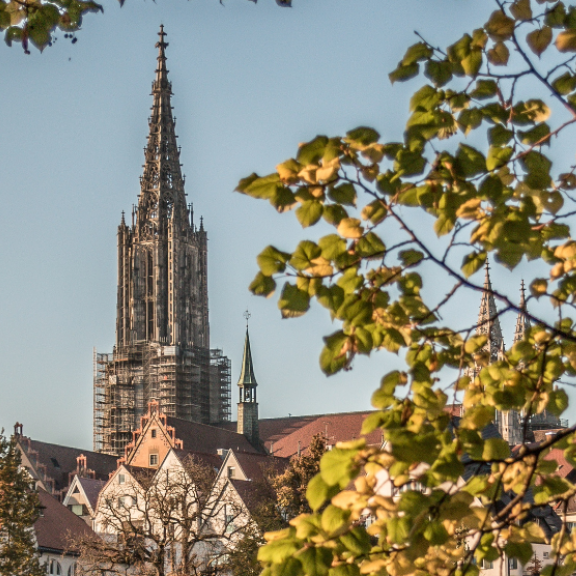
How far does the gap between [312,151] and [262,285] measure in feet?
1.89

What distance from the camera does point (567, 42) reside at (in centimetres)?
537

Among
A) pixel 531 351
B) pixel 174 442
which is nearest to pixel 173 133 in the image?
pixel 174 442

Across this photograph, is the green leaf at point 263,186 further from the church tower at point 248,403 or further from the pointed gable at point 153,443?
the church tower at point 248,403

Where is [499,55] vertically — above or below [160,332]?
below

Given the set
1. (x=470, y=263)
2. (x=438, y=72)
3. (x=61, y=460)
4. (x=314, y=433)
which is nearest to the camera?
(x=438, y=72)

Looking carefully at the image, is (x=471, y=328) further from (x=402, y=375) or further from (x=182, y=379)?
(x=182, y=379)

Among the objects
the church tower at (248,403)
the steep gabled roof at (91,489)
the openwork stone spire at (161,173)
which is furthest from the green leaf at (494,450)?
the openwork stone spire at (161,173)

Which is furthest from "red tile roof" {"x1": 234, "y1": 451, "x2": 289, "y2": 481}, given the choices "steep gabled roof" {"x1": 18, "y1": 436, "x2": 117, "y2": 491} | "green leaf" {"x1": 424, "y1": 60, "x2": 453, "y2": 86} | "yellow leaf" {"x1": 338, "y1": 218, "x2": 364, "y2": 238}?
"yellow leaf" {"x1": 338, "y1": 218, "x2": 364, "y2": 238}

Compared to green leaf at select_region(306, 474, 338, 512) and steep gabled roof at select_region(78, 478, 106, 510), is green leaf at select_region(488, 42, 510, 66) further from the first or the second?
steep gabled roof at select_region(78, 478, 106, 510)

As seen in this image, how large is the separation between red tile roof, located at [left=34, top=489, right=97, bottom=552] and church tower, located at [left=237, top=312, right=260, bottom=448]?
39931 millimetres

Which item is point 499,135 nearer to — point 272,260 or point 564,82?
point 564,82

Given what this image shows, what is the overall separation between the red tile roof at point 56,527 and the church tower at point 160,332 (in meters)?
49.3

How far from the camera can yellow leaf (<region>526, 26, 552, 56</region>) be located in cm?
548

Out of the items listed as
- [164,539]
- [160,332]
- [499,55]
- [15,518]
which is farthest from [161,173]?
[499,55]
